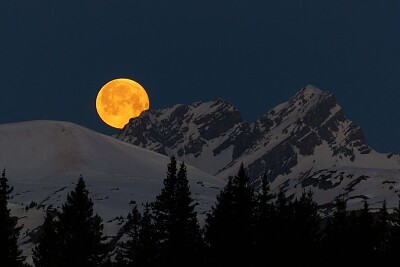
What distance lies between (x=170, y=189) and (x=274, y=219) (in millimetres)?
7006

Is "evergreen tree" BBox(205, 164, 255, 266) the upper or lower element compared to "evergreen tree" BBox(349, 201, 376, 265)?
lower

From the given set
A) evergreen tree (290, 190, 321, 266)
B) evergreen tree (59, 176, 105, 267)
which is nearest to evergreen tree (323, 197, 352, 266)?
evergreen tree (290, 190, 321, 266)

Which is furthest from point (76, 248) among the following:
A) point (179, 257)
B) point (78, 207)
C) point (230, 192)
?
point (230, 192)

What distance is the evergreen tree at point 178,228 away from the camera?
5194cm

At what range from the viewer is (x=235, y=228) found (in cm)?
5159

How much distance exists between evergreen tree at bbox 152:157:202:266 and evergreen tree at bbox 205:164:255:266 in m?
1.59

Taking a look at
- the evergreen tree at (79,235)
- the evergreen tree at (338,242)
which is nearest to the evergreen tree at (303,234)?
the evergreen tree at (338,242)

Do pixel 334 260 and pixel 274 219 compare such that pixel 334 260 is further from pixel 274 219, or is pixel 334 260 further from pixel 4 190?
pixel 4 190

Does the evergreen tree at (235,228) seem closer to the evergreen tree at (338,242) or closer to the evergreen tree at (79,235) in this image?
the evergreen tree at (79,235)

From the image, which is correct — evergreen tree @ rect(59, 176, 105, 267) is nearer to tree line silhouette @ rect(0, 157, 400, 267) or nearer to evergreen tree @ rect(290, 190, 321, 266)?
tree line silhouette @ rect(0, 157, 400, 267)

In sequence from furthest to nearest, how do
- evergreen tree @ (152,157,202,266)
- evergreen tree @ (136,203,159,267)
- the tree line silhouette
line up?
evergreen tree @ (136,203,159,267) < evergreen tree @ (152,157,202,266) < the tree line silhouette

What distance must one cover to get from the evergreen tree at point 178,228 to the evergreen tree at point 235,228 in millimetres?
1588

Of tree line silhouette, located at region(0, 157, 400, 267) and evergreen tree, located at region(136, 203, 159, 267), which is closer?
tree line silhouette, located at region(0, 157, 400, 267)

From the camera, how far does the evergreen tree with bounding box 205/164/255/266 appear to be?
168ft
